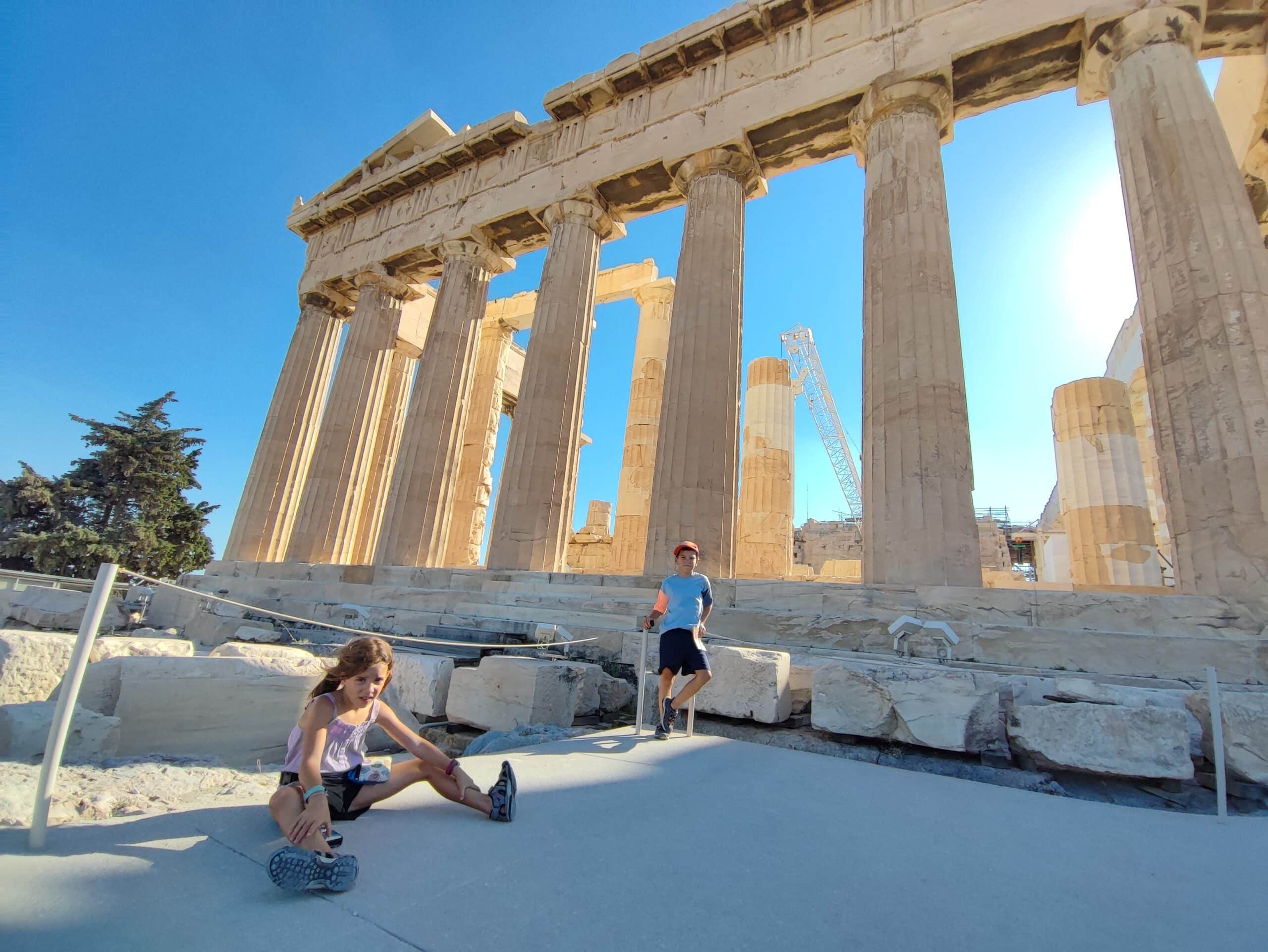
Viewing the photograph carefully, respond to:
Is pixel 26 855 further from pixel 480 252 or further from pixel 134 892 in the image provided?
pixel 480 252

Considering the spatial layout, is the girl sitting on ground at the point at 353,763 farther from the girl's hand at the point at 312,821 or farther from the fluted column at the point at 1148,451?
the fluted column at the point at 1148,451

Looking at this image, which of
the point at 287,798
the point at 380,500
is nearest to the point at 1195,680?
the point at 287,798

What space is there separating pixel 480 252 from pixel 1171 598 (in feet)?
50.5

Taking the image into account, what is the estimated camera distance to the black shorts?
2.67 m

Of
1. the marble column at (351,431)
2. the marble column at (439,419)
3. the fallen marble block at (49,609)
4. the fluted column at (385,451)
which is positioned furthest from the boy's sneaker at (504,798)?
the fluted column at (385,451)

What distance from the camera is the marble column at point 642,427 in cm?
1711

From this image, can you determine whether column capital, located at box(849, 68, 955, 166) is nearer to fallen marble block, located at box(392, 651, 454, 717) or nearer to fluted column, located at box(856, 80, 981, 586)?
fluted column, located at box(856, 80, 981, 586)

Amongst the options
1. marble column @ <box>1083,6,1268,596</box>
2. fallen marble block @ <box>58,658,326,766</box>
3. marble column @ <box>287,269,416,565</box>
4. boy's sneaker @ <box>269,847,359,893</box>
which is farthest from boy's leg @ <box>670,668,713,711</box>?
marble column @ <box>287,269,416,565</box>

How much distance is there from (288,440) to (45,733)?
595 inches

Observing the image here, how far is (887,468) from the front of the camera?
8672 mm

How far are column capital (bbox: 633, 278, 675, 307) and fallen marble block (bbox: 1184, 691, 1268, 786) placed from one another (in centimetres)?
1679

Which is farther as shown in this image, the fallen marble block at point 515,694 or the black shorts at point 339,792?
the fallen marble block at point 515,694

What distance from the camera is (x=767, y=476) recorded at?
722 inches

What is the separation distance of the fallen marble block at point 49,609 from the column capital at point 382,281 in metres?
10.8
